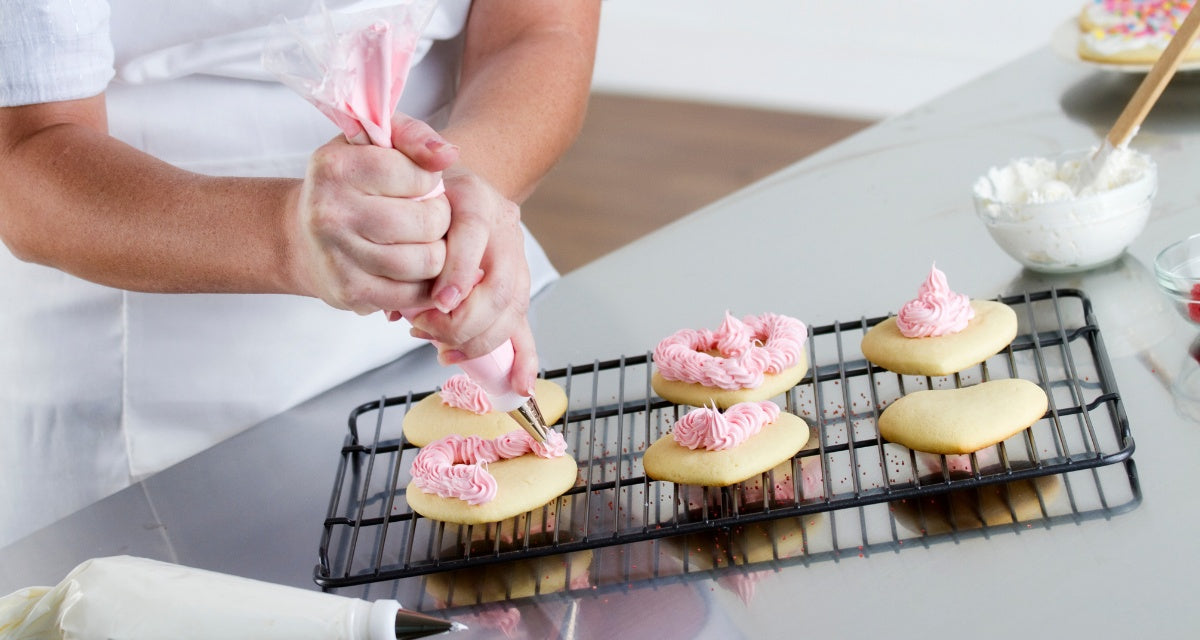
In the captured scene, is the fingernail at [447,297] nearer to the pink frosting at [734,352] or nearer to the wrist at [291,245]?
the wrist at [291,245]

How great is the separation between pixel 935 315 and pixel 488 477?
1.51ft

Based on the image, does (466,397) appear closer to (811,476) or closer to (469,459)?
(469,459)

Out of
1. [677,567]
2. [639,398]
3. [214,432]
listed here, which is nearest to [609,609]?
[677,567]

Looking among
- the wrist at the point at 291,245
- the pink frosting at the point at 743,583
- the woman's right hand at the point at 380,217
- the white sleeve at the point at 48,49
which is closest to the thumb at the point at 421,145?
the woman's right hand at the point at 380,217

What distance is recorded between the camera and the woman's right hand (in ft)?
2.71

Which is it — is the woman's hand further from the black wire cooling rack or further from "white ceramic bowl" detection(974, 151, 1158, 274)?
"white ceramic bowl" detection(974, 151, 1158, 274)

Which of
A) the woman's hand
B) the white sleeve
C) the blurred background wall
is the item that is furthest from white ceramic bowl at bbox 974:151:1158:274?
the blurred background wall

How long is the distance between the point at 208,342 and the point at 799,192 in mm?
→ 818

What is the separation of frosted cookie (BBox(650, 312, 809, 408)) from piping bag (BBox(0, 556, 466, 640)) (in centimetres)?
44

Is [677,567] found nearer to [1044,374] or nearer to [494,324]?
[494,324]

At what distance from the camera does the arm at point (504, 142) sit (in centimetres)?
90

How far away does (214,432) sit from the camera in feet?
4.66

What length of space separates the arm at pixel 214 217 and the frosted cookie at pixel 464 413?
0.69ft

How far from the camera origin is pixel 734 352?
1.22m
